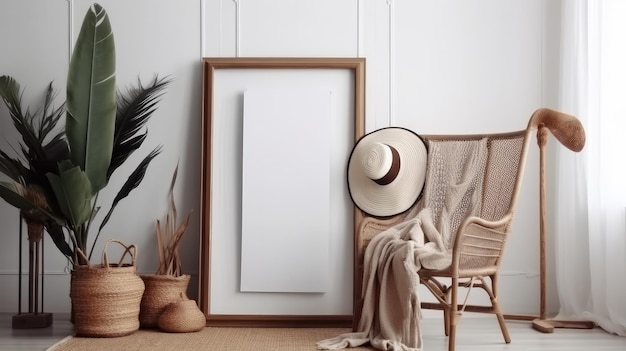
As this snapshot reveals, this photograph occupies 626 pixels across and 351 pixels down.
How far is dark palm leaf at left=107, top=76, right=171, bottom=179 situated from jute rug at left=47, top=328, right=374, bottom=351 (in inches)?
33.0

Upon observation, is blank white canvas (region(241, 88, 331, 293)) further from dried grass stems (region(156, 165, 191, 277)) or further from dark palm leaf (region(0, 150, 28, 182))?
dark palm leaf (region(0, 150, 28, 182))

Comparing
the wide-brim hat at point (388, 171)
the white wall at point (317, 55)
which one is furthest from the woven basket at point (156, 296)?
the wide-brim hat at point (388, 171)

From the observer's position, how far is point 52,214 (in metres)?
3.24

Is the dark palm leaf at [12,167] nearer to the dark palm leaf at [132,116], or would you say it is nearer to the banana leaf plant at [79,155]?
the banana leaf plant at [79,155]

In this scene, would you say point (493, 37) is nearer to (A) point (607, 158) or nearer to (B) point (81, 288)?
(A) point (607, 158)

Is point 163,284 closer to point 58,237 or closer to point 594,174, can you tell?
point 58,237

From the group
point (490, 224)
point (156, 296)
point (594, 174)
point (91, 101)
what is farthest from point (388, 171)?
point (91, 101)

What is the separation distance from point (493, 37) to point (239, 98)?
1.50 metres

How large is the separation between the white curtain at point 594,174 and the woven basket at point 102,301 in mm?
2313

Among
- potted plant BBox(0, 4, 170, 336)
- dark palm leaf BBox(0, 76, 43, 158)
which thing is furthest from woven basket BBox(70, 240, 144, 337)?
dark palm leaf BBox(0, 76, 43, 158)

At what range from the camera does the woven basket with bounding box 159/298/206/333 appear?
325 cm

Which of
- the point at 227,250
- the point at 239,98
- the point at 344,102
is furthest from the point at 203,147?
the point at 344,102

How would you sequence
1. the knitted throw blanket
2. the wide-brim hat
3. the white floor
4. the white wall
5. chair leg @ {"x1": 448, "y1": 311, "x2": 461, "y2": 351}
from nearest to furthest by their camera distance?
chair leg @ {"x1": 448, "y1": 311, "x2": 461, "y2": 351}
the knitted throw blanket
the white floor
the wide-brim hat
the white wall

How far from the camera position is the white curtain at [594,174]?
332 centimetres
